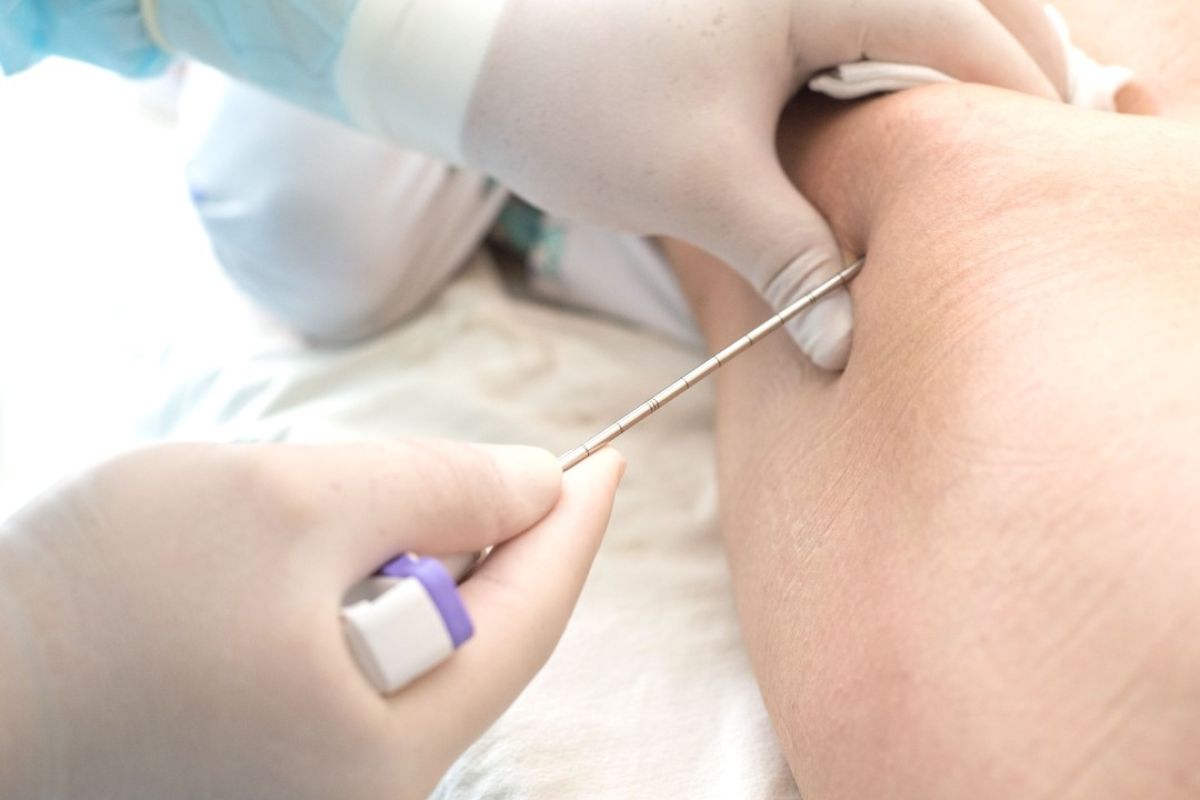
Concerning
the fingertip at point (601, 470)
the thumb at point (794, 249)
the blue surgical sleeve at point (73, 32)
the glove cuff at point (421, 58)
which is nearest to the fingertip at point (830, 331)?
the thumb at point (794, 249)

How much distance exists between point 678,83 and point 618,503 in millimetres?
384

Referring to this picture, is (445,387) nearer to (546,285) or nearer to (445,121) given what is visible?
(546,285)

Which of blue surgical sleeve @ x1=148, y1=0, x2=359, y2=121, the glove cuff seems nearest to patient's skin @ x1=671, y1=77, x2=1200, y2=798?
the glove cuff

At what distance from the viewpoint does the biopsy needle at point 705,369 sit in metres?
0.64

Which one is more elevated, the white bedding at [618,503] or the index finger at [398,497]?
the index finger at [398,497]

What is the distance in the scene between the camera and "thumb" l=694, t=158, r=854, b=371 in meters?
0.73

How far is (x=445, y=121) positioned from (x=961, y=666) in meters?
0.54

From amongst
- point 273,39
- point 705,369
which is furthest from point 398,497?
point 273,39

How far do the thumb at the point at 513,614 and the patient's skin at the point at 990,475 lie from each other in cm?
18

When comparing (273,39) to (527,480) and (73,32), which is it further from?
(527,480)

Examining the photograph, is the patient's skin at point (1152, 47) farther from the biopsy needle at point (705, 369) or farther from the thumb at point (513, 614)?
the thumb at point (513, 614)

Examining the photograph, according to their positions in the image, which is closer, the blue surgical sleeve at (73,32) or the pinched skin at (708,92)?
the pinched skin at (708,92)

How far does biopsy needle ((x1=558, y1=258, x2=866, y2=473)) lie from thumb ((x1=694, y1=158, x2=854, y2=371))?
0.04 ft

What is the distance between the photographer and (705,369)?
2.21 ft
